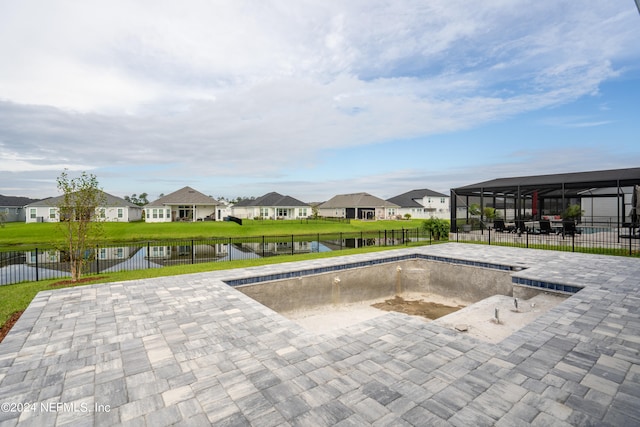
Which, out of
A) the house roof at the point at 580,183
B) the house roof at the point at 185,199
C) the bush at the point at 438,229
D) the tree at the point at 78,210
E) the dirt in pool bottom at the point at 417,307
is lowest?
the dirt in pool bottom at the point at 417,307

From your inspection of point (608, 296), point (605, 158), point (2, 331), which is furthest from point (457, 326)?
point (605, 158)

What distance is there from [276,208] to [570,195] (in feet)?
123

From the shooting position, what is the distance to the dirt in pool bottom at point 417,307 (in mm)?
9797

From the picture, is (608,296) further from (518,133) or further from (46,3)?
(518,133)

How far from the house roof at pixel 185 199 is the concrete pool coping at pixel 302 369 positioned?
1532 inches

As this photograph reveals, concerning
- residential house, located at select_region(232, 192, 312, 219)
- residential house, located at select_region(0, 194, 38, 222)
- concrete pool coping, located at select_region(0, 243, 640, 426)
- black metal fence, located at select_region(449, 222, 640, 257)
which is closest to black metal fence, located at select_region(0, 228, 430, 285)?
black metal fence, located at select_region(449, 222, 640, 257)

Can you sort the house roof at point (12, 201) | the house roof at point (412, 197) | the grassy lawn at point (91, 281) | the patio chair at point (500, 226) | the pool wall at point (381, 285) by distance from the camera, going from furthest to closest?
the house roof at point (412, 197)
the house roof at point (12, 201)
the patio chair at point (500, 226)
the pool wall at point (381, 285)
the grassy lawn at point (91, 281)

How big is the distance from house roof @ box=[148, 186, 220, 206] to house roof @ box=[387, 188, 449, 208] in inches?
1274

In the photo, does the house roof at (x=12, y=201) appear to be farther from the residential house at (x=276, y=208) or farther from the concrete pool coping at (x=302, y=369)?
the concrete pool coping at (x=302, y=369)

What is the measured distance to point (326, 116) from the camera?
23078 mm

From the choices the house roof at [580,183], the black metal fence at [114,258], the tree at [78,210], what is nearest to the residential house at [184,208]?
the black metal fence at [114,258]

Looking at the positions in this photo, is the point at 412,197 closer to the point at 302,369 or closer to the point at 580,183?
the point at 580,183

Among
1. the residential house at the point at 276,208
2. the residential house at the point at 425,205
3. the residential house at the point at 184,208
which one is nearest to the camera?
the residential house at the point at 184,208

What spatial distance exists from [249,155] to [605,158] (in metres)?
40.8
